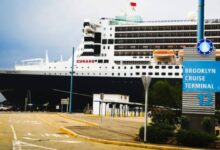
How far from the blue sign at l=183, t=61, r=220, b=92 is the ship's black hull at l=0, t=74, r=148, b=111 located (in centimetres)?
5976

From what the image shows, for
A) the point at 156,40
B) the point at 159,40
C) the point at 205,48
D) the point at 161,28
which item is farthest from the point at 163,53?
the point at 205,48

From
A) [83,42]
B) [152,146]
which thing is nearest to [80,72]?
[83,42]

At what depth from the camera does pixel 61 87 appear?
277 feet

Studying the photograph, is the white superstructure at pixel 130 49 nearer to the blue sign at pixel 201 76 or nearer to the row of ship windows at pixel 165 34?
the row of ship windows at pixel 165 34

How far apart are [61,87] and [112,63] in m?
11.0

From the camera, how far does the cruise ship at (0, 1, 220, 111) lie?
78.2 meters

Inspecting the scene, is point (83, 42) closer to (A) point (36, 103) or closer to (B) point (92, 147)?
(A) point (36, 103)

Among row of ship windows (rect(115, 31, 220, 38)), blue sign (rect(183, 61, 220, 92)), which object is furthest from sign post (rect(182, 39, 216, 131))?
row of ship windows (rect(115, 31, 220, 38))

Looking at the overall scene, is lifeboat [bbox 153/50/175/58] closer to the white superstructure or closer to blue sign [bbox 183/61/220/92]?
the white superstructure

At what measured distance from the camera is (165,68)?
76375 mm

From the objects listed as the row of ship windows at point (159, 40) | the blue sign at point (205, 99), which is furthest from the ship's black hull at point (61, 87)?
the blue sign at point (205, 99)

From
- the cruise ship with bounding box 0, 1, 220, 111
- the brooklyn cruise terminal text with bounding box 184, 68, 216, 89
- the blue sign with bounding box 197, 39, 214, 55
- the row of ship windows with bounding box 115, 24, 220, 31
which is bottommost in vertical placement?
the brooklyn cruise terminal text with bounding box 184, 68, 216, 89

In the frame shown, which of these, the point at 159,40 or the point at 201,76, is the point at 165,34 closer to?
the point at 159,40

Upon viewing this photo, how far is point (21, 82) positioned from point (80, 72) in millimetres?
13351
